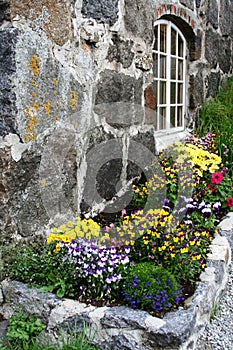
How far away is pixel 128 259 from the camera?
220cm

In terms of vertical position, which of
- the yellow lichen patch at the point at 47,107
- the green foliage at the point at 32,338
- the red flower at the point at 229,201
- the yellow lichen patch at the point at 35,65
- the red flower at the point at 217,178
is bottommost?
the green foliage at the point at 32,338

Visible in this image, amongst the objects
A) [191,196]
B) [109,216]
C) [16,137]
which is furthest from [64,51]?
[191,196]

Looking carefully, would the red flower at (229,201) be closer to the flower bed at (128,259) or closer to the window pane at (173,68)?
the flower bed at (128,259)

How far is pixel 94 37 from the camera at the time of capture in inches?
106

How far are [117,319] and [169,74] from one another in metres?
3.05

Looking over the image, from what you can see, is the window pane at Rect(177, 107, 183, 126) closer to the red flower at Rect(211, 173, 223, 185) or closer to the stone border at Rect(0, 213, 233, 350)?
the red flower at Rect(211, 173, 223, 185)

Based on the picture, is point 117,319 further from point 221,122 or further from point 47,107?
point 221,122

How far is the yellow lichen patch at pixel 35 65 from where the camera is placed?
2.12 metres

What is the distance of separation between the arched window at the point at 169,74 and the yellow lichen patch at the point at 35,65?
208 cm

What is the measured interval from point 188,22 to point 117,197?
2227mm

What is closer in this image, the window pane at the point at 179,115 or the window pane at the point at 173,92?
the window pane at the point at 173,92

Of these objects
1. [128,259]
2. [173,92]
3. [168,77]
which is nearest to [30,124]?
[128,259]

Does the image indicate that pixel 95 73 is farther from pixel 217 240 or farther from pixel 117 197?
pixel 217 240

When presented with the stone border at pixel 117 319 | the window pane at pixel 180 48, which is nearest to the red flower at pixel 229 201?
the stone border at pixel 117 319
